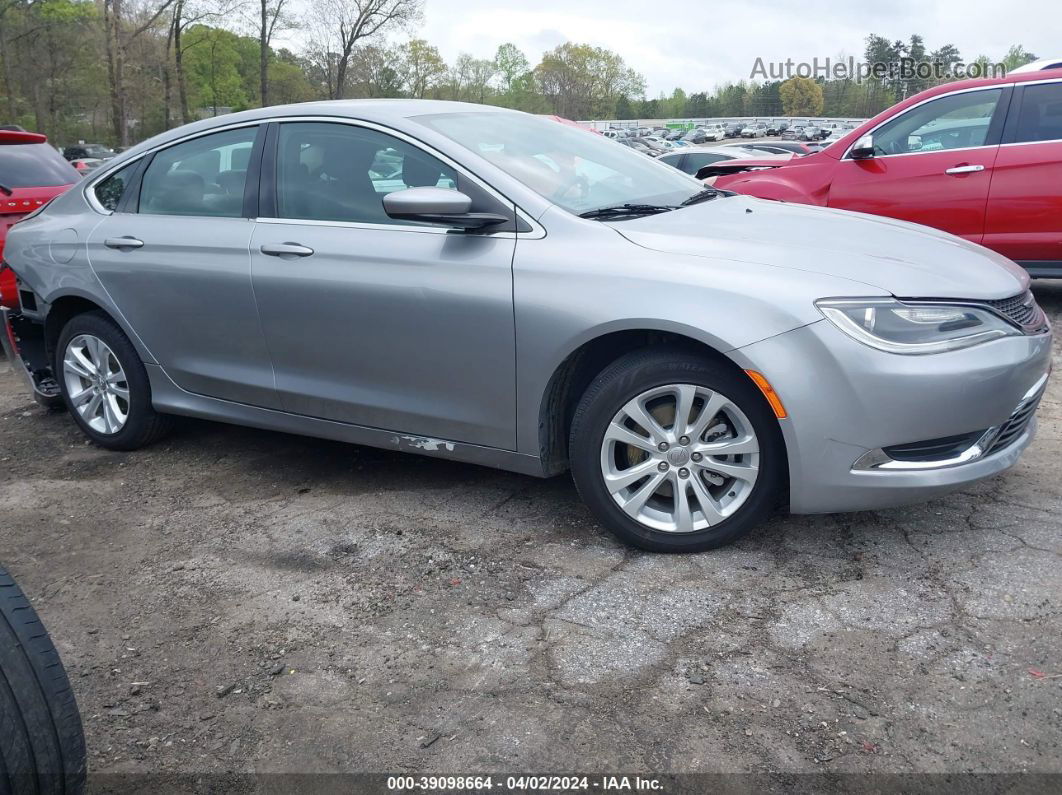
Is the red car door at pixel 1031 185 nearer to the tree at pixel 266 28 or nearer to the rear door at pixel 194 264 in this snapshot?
the rear door at pixel 194 264

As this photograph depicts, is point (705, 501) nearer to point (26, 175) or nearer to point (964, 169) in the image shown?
point (964, 169)

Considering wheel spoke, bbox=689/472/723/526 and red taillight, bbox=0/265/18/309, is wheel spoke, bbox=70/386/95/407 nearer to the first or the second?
red taillight, bbox=0/265/18/309

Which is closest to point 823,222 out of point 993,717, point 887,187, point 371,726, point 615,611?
point 615,611

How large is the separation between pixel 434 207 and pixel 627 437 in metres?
1.06

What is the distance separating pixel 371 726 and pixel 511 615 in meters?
0.66

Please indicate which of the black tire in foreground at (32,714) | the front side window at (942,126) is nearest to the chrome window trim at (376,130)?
the black tire in foreground at (32,714)

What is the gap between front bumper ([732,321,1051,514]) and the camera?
3.00 meters

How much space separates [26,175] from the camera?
24.3 ft

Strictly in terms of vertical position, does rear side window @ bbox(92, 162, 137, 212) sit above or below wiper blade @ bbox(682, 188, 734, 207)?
above

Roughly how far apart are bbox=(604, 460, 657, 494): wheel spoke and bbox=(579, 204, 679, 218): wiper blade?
0.95m

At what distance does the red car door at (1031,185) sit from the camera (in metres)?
6.39

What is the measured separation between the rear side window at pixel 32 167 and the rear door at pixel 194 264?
3250 millimetres

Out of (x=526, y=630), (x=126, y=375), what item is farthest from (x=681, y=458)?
(x=126, y=375)

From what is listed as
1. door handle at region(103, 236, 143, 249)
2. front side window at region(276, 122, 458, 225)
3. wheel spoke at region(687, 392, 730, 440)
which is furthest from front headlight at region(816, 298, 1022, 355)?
door handle at region(103, 236, 143, 249)
